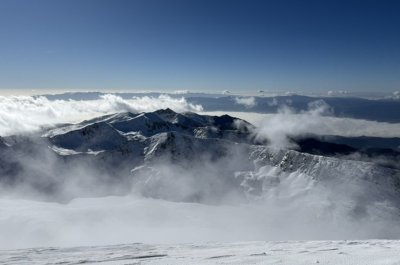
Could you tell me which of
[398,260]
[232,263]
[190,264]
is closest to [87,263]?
[190,264]

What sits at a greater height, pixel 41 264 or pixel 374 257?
pixel 374 257

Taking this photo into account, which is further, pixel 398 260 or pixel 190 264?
pixel 190 264

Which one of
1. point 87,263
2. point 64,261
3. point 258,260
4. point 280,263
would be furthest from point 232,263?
point 64,261

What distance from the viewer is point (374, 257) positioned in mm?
38500

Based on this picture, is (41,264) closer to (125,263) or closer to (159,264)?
(125,263)

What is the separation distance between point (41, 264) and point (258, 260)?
4329 cm

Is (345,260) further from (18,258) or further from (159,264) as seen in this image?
(18,258)

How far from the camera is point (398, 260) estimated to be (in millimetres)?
34625

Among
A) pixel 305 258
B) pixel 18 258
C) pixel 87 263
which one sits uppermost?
pixel 305 258

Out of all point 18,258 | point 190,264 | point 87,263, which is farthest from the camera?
point 18,258

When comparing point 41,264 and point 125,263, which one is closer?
point 125,263

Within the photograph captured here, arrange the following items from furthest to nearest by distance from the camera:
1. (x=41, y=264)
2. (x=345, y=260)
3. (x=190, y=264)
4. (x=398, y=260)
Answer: (x=41, y=264), (x=190, y=264), (x=345, y=260), (x=398, y=260)

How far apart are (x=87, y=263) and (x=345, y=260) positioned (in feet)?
138

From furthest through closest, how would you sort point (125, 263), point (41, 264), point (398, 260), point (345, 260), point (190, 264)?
point (41, 264) → point (125, 263) → point (190, 264) → point (345, 260) → point (398, 260)
